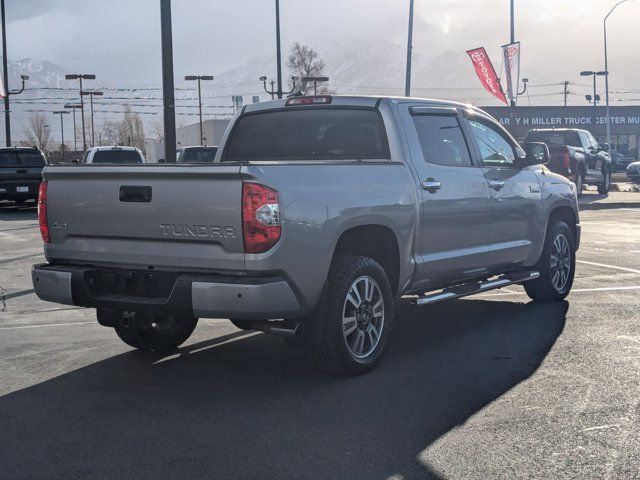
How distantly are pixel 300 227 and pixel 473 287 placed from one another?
2499 millimetres

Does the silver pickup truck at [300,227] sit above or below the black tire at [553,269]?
above

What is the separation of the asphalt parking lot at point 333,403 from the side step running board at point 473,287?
38 centimetres

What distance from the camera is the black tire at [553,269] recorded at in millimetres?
8562

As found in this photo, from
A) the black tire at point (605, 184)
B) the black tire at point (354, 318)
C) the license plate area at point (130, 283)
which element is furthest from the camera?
the black tire at point (605, 184)

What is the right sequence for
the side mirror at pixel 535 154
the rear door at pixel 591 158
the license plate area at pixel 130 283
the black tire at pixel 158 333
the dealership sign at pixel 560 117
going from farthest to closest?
the dealership sign at pixel 560 117 → the rear door at pixel 591 158 → the side mirror at pixel 535 154 → the black tire at pixel 158 333 → the license plate area at pixel 130 283

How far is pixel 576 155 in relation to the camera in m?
24.9

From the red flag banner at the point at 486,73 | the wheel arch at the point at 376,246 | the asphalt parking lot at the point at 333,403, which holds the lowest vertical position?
the asphalt parking lot at the point at 333,403

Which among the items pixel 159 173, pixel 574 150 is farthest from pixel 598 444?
pixel 574 150

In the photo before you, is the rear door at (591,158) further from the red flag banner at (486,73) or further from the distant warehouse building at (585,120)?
Result: the distant warehouse building at (585,120)

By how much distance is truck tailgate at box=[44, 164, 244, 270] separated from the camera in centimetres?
520

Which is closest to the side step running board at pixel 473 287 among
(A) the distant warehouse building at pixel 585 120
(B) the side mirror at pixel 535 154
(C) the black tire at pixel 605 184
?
(B) the side mirror at pixel 535 154

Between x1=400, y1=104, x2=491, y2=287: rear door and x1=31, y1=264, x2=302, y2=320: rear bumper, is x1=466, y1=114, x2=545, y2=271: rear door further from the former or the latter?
x1=31, y1=264, x2=302, y2=320: rear bumper

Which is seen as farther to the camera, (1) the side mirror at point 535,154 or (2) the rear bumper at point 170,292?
(1) the side mirror at point 535,154

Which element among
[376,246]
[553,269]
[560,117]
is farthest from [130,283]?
[560,117]
